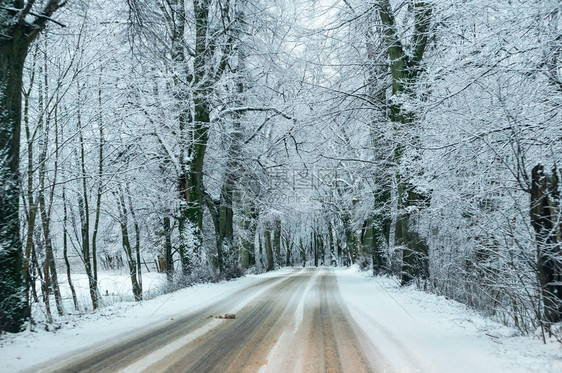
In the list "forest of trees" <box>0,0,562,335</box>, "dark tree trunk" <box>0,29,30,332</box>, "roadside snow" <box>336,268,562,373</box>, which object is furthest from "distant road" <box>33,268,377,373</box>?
"forest of trees" <box>0,0,562,335</box>

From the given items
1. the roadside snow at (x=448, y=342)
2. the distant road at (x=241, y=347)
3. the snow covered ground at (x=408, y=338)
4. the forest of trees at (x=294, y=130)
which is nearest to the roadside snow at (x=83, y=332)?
the snow covered ground at (x=408, y=338)

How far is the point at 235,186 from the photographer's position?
1839 centimetres

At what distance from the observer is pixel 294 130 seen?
1477 cm

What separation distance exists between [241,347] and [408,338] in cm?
206

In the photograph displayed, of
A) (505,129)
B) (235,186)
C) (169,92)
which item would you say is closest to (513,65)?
(505,129)

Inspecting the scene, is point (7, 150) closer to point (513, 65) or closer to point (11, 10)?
point (11, 10)

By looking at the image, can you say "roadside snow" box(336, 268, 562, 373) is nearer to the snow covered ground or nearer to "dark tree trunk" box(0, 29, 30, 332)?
the snow covered ground

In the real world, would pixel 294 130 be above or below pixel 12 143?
above

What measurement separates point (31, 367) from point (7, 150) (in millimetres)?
2975

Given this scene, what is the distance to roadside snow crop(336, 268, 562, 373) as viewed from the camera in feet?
11.1

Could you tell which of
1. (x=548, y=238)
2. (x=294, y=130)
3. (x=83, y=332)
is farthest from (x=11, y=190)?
(x=294, y=130)

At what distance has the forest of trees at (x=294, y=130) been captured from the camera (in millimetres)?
4875

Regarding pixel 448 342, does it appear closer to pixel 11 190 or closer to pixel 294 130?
pixel 11 190

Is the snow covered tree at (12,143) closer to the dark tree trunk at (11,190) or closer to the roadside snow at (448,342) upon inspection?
the dark tree trunk at (11,190)
